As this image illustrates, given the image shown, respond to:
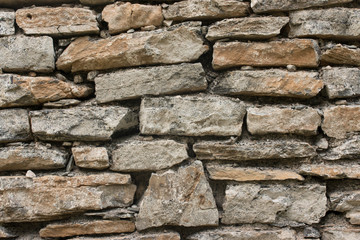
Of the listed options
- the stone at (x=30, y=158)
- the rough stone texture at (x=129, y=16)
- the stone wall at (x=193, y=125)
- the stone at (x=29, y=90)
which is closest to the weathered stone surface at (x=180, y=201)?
the stone wall at (x=193, y=125)

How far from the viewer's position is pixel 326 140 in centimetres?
141

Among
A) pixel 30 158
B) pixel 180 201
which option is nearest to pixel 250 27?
pixel 180 201

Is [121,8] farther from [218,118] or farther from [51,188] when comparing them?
[51,188]

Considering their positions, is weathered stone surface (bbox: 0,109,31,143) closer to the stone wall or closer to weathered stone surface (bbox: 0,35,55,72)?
the stone wall

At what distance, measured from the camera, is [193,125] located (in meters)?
1.40

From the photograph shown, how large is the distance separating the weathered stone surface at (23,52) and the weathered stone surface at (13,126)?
0.74ft

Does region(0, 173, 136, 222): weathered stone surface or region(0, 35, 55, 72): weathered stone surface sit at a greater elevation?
region(0, 35, 55, 72): weathered stone surface

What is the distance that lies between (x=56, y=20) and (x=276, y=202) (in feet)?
4.54

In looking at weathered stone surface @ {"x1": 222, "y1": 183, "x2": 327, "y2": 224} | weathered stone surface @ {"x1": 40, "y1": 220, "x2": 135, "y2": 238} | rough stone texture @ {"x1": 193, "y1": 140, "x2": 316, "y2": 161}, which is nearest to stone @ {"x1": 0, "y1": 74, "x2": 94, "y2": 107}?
weathered stone surface @ {"x1": 40, "y1": 220, "x2": 135, "y2": 238}

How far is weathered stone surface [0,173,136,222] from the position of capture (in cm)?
141

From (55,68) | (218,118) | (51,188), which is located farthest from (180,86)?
(51,188)

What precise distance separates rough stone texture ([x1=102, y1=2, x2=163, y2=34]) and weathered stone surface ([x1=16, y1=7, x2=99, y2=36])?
0.08 m

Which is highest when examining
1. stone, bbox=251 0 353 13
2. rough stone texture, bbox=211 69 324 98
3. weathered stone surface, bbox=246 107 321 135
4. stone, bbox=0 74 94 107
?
stone, bbox=251 0 353 13

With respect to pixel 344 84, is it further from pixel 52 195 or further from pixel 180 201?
pixel 52 195
